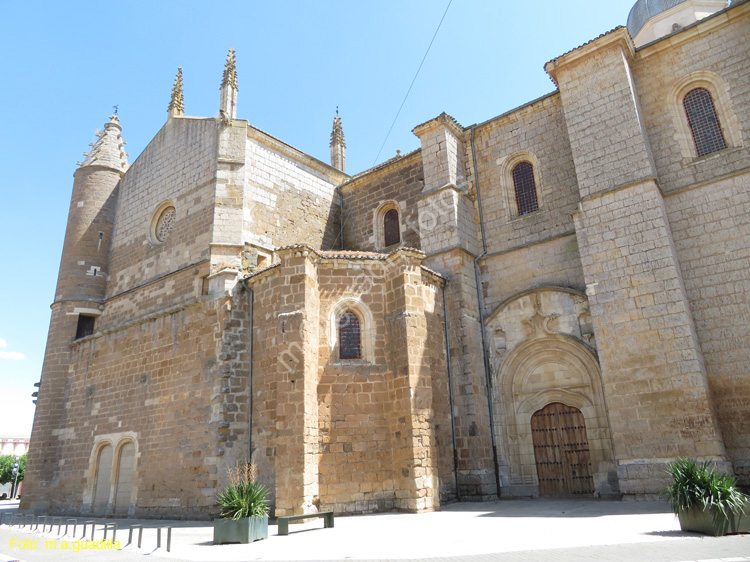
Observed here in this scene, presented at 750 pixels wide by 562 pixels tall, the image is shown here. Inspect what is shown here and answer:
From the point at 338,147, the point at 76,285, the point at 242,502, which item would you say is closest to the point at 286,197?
the point at 338,147

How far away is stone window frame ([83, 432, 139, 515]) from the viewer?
15.2 m

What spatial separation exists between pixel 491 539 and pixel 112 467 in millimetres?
12885

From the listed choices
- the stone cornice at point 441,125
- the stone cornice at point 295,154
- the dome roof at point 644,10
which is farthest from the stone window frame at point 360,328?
the dome roof at point 644,10

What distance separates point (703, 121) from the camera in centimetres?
1297

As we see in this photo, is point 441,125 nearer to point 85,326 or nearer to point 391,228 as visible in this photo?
point 391,228

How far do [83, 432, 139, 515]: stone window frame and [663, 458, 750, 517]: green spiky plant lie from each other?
13.7 m

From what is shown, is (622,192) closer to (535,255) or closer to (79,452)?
(535,255)

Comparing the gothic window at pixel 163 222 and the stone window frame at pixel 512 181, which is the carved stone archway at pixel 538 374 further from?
the gothic window at pixel 163 222

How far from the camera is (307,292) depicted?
12336 mm

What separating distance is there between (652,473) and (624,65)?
9.91m

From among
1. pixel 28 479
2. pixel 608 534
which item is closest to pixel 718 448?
pixel 608 534

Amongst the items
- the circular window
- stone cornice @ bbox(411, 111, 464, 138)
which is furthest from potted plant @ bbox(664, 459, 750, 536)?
the circular window

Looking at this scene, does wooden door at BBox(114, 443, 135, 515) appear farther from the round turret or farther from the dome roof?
the dome roof

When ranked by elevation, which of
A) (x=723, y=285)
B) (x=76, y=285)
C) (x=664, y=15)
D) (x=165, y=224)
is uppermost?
(x=664, y=15)
